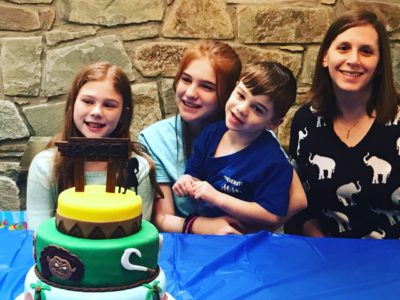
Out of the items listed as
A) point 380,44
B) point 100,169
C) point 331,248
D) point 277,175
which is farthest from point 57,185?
point 380,44

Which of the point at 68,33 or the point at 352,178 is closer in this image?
the point at 352,178

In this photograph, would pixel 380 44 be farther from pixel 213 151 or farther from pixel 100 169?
pixel 100 169

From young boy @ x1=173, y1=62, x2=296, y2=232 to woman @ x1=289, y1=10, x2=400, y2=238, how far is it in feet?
0.75

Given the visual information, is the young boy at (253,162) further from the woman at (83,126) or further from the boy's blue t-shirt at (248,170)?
the woman at (83,126)

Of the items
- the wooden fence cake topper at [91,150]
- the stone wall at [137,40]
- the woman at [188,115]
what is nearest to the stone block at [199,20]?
the stone wall at [137,40]

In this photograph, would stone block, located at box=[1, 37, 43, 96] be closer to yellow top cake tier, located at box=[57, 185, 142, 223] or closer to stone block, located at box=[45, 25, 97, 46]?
stone block, located at box=[45, 25, 97, 46]

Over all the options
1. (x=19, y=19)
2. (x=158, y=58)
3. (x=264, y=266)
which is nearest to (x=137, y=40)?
(x=158, y=58)

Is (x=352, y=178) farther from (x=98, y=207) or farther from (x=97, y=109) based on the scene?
(x=98, y=207)

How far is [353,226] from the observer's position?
1.67m

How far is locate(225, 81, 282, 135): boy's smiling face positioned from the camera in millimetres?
1459

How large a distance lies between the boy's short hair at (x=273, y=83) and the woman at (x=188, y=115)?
8.1 inches

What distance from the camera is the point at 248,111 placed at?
4.81 feet

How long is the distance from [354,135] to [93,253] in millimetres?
1092

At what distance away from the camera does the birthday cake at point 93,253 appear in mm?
771
